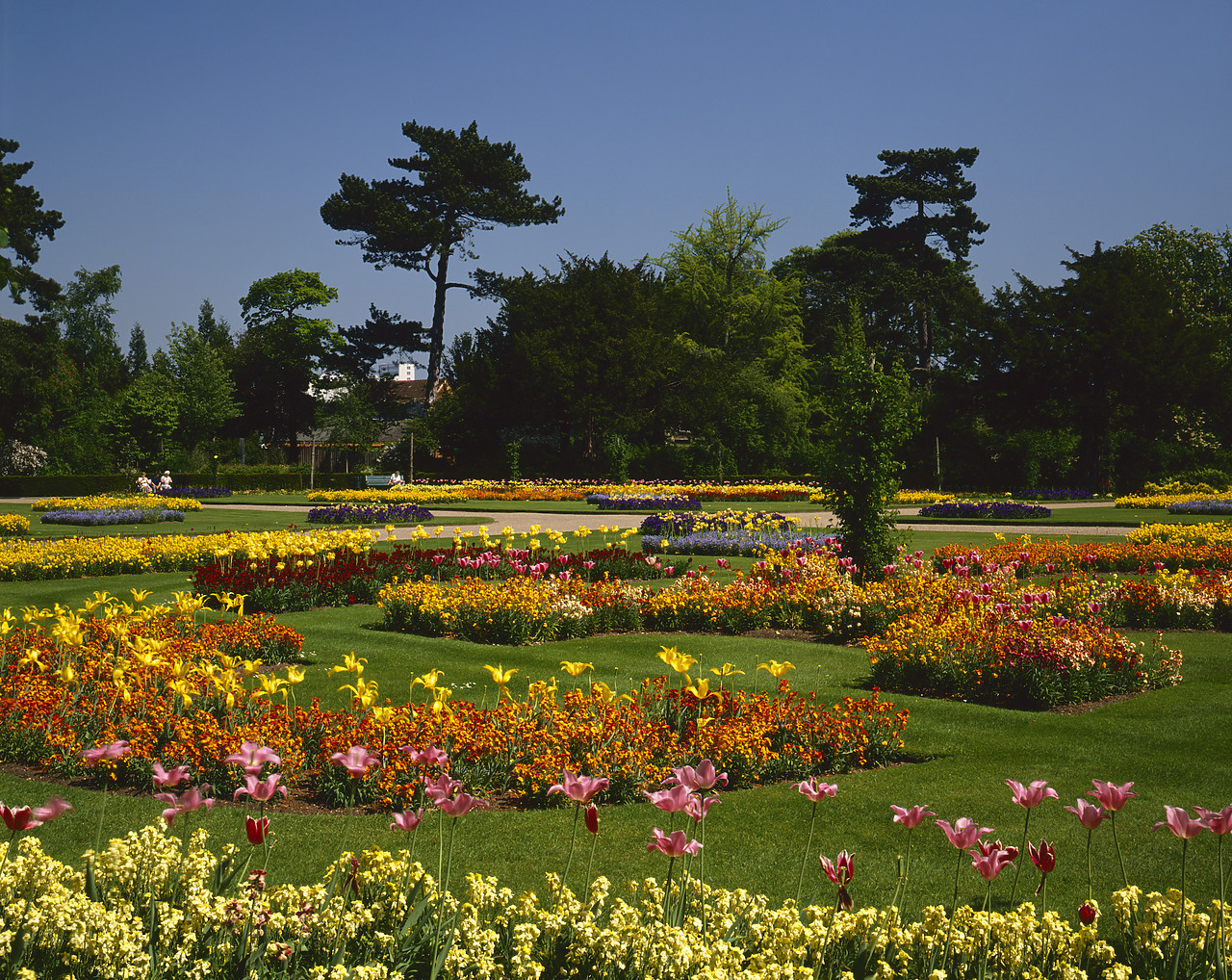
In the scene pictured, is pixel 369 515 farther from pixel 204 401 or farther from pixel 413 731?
pixel 204 401

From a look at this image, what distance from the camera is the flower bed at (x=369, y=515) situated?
21781 millimetres

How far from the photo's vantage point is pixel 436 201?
4897 centimetres

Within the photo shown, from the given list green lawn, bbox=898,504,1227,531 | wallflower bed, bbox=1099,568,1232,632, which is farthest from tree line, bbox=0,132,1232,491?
wallflower bed, bbox=1099,568,1232,632

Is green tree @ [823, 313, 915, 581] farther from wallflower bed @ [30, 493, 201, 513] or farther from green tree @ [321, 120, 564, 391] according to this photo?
green tree @ [321, 120, 564, 391]

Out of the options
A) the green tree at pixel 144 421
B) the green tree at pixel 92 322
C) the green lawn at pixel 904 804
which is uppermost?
the green tree at pixel 92 322

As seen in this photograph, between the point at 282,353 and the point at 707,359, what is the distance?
28318mm

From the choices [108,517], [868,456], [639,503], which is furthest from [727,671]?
[639,503]

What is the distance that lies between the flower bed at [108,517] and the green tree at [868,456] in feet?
56.6

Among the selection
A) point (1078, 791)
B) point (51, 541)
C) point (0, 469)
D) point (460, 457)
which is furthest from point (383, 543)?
point (0, 469)

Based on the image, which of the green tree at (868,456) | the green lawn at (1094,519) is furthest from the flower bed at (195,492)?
the green tree at (868,456)

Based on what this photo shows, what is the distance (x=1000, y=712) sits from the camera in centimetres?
675

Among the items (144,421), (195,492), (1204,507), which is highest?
(144,421)

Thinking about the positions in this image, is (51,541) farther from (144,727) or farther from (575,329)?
(575,329)

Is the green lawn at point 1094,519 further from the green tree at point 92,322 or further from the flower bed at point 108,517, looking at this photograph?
the green tree at point 92,322
